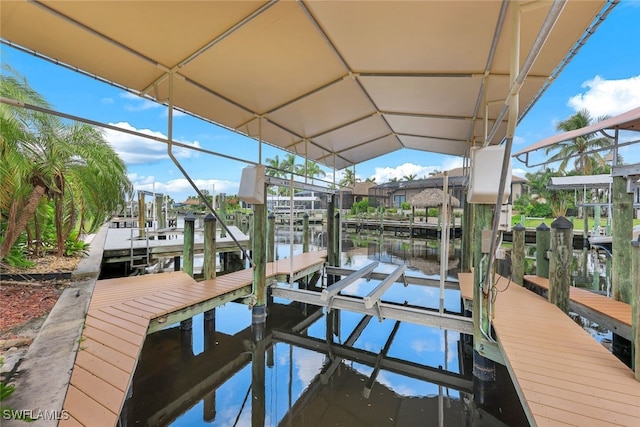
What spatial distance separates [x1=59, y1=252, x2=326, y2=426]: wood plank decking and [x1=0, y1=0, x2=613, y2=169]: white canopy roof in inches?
107

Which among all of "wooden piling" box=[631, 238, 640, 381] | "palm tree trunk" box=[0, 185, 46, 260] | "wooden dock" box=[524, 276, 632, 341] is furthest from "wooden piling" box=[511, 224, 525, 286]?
"palm tree trunk" box=[0, 185, 46, 260]

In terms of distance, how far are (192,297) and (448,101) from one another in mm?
4577

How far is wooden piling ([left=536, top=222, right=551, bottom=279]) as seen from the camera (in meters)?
5.11

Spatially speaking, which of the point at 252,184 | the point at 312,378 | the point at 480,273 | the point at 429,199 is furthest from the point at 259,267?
the point at 429,199

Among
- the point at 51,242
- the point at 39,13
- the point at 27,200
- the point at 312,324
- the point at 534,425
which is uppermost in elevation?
the point at 39,13

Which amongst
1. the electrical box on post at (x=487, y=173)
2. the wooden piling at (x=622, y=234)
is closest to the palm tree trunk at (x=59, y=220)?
the electrical box on post at (x=487, y=173)

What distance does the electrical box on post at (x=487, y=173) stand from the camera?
268 cm

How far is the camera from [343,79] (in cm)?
345

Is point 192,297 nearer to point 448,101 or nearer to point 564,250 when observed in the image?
point 448,101

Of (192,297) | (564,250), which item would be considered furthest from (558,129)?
(192,297)

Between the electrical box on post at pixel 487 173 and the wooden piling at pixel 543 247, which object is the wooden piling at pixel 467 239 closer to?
the wooden piling at pixel 543 247

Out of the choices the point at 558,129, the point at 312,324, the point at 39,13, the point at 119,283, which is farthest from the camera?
the point at 558,129

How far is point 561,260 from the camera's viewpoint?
12.7 feet

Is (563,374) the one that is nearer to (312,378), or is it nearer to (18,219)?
(312,378)
